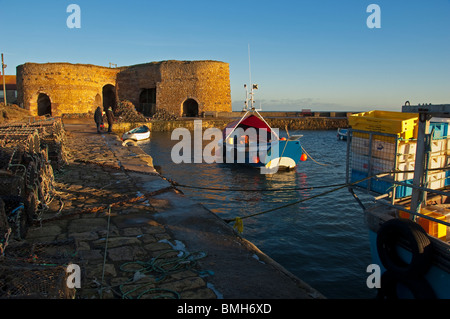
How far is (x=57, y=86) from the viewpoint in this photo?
3759cm

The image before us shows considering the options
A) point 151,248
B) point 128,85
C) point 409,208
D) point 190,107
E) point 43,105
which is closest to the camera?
point 151,248

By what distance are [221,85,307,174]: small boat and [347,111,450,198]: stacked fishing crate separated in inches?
405

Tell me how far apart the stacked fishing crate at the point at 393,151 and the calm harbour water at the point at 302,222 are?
204 cm

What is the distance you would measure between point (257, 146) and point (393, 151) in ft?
37.2

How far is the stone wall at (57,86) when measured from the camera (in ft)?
121

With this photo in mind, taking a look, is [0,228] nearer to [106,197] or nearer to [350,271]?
[106,197]

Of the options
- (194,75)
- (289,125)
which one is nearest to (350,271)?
(194,75)

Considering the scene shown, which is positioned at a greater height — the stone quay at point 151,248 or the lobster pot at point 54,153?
the lobster pot at point 54,153

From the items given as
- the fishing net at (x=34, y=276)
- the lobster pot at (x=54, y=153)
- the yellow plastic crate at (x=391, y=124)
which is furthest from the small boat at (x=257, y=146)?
the fishing net at (x=34, y=276)

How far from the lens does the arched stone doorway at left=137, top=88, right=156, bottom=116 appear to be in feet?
143

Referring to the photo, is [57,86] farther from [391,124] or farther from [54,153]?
[391,124]

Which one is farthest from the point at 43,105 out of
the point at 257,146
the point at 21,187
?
the point at 21,187

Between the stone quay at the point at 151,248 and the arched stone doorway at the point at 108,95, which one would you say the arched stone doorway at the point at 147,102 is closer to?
the arched stone doorway at the point at 108,95
